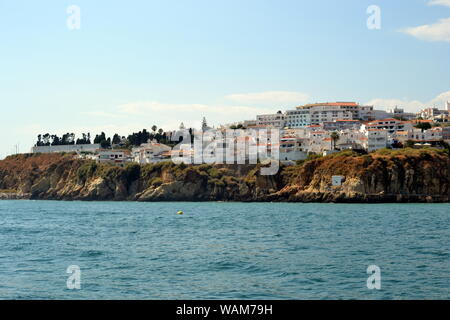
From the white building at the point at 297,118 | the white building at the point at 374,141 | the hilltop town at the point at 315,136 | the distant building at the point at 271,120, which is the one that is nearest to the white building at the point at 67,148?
the hilltop town at the point at 315,136

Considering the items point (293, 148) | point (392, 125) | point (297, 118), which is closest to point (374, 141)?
point (293, 148)

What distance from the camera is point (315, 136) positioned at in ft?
411

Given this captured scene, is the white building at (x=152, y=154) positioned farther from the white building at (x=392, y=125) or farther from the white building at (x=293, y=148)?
the white building at (x=392, y=125)

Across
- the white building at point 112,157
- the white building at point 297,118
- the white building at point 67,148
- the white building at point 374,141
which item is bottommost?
the white building at point 112,157

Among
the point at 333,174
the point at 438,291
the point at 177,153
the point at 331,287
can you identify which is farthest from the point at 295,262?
the point at 177,153

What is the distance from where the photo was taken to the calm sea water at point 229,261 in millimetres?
20547

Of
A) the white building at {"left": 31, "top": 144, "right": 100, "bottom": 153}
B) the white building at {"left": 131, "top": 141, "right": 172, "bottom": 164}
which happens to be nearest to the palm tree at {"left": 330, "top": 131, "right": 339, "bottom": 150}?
the white building at {"left": 131, "top": 141, "right": 172, "bottom": 164}

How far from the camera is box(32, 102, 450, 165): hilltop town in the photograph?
11300 cm

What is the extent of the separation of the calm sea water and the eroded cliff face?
44268 mm

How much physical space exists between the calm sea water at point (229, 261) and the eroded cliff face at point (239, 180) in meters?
44.3

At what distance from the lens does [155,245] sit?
113 feet

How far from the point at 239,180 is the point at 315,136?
2630 cm

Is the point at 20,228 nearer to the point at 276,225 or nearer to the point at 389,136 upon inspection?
the point at 276,225
